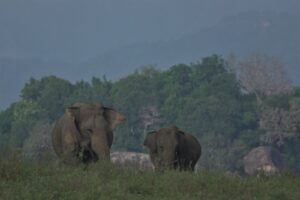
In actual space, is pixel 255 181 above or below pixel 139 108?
below

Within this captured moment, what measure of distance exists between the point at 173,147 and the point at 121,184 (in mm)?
7807

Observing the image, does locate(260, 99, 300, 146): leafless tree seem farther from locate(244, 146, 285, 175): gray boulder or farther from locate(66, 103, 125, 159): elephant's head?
locate(66, 103, 125, 159): elephant's head

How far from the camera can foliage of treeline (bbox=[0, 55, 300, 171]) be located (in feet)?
283

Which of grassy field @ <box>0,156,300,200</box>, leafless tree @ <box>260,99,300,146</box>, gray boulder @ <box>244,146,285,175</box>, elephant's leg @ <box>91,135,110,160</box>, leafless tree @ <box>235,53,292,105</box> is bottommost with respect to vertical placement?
grassy field @ <box>0,156,300,200</box>

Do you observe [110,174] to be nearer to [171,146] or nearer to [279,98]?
[171,146]

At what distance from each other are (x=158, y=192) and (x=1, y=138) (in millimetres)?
76207

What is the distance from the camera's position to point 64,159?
1684 cm

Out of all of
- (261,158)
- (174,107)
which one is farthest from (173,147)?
(174,107)

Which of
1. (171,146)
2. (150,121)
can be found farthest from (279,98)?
(171,146)

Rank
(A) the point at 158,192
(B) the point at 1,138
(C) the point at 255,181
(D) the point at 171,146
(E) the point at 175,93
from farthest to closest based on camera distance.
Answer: (E) the point at 175,93 → (B) the point at 1,138 → (D) the point at 171,146 → (C) the point at 255,181 → (A) the point at 158,192

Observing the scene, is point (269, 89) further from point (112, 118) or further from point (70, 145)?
point (70, 145)

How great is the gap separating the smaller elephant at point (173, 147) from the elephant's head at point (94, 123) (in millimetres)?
3089

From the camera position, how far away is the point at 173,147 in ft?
72.1

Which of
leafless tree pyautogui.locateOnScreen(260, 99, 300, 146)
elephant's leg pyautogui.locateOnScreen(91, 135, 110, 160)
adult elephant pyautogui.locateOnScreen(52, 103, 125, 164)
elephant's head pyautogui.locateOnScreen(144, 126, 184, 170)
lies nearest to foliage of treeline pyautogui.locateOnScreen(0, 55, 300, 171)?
leafless tree pyautogui.locateOnScreen(260, 99, 300, 146)
